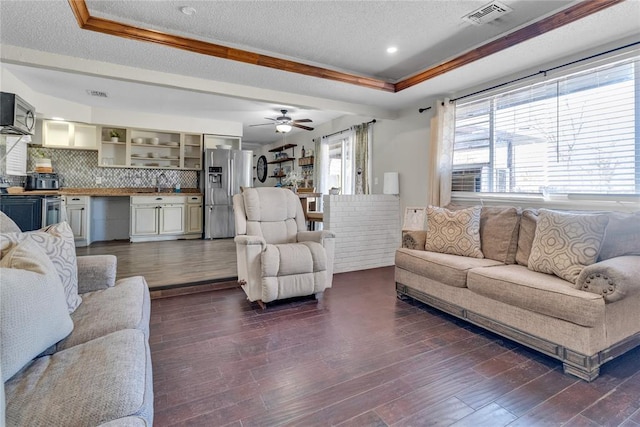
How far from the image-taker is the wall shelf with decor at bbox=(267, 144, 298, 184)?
8.05 metres

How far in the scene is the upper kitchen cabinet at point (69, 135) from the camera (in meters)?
5.55

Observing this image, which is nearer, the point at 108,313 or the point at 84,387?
the point at 84,387

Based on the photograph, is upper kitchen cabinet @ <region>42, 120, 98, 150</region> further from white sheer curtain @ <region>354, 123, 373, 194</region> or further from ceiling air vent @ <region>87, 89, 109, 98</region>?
white sheer curtain @ <region>354, 123, 373, 194</region>

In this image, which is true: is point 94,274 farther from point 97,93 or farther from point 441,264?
point 97,93

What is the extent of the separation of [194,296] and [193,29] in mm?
2550

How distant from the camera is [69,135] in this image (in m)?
5.75

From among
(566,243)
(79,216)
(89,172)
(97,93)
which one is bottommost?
(566,243)

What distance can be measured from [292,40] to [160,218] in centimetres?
467

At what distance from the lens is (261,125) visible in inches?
277

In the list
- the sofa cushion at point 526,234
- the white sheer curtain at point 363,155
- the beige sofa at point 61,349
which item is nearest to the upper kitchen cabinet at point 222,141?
the white sheer curtain at point 363,155

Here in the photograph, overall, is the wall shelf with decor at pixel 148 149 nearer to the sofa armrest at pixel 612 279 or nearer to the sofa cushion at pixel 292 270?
the sofa cushion at pixel 292 270

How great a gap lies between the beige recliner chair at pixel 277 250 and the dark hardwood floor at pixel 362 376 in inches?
10.2

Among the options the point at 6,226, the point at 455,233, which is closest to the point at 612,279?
the point at 455,233

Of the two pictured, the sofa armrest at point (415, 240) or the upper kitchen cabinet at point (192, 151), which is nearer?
the sofa armrest at point (415, 240)
